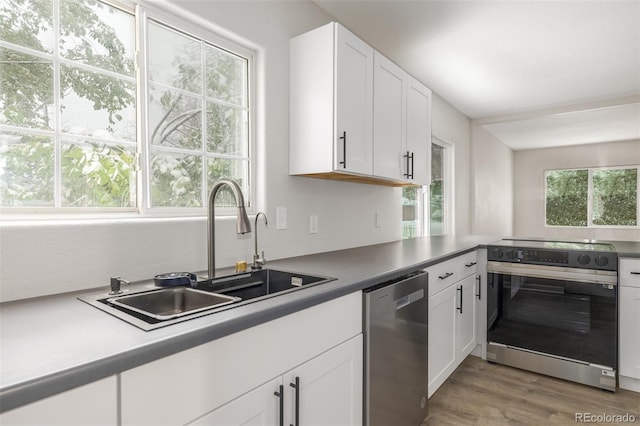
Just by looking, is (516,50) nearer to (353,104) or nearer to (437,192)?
(437,192)

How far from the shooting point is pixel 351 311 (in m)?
1.38

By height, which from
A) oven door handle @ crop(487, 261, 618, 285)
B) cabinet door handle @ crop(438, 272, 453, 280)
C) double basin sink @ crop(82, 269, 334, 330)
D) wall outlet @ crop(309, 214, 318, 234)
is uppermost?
wall outlet @ crop(309, 214, 318, 234)

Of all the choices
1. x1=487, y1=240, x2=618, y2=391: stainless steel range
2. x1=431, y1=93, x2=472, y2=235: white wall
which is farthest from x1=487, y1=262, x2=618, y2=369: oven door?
x1=431, y1=93, x2=472, y2=235: white wall

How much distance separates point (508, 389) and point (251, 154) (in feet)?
7.07

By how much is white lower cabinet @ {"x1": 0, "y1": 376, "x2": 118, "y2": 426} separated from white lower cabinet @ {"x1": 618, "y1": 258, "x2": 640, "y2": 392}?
281 cm

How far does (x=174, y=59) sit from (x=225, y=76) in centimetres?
29

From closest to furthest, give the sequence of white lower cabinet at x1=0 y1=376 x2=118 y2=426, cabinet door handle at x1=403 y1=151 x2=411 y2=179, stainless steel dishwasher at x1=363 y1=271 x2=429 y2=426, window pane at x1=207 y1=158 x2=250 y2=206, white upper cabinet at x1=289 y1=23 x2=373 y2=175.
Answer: white lower cabinet at x1=0 y1=376 x2=118 y2=426 → stainless steel dishwasher at x1=363 y1=271 x2=429 y2=426 → window pane at x1=207 y1=158 x2=250 y2=206 → white upper cabinet at x1=289 y1=23 x2=373 y2=175 → cabinet door handle at x1=403 y1=151 x2=411 y2=179

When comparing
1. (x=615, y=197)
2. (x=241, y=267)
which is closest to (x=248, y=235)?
(x=241, y=267)

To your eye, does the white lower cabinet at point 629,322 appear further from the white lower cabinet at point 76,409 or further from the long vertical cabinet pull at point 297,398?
the white lower cabinet at point 76,409

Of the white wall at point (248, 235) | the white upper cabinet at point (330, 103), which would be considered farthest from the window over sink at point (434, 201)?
the white upper cabinet at point (330, 103)

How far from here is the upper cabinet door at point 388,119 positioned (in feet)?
7.49

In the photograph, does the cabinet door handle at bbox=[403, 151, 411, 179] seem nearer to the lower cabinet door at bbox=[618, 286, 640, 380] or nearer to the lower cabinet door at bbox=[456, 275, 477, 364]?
the lower cabinet door at bbox=[456, 275, 477, 364]

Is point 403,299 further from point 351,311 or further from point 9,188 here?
point 9,188

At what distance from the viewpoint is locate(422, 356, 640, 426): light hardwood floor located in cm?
202
